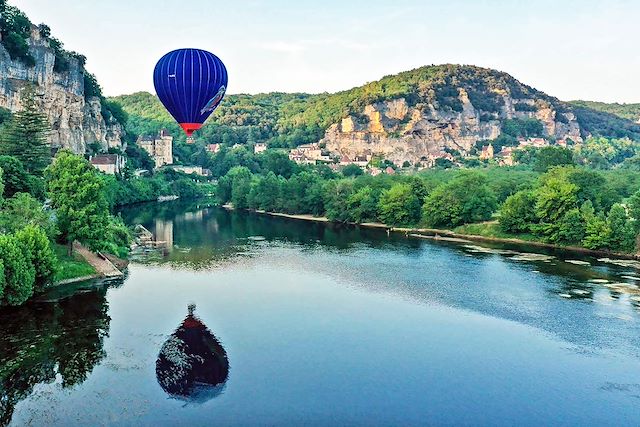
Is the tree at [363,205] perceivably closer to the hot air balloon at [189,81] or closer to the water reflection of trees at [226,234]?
A: the water reflection of trees at [226,234]

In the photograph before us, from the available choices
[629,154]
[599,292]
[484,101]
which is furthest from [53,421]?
[484,101]

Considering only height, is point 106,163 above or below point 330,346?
above

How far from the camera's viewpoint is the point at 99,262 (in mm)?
25562

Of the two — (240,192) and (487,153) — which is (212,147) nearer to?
(487,153)

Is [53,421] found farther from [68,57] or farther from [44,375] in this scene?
[68,57]

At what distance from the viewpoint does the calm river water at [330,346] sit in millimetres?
13875

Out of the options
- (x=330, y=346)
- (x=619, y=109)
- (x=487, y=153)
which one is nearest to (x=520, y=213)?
(x=330, y=346)

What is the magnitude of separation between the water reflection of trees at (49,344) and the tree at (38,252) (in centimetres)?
105

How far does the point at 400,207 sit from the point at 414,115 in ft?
220

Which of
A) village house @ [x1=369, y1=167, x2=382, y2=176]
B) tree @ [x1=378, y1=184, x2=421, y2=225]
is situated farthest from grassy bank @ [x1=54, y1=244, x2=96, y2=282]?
village house @ [x1=369, y1=167, x2=382, y2=176]

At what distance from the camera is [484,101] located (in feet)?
397

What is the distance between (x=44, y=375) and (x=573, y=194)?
99.4ft

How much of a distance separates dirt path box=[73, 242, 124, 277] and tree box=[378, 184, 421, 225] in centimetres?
2327

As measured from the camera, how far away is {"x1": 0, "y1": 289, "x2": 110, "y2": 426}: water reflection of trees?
580 inches
